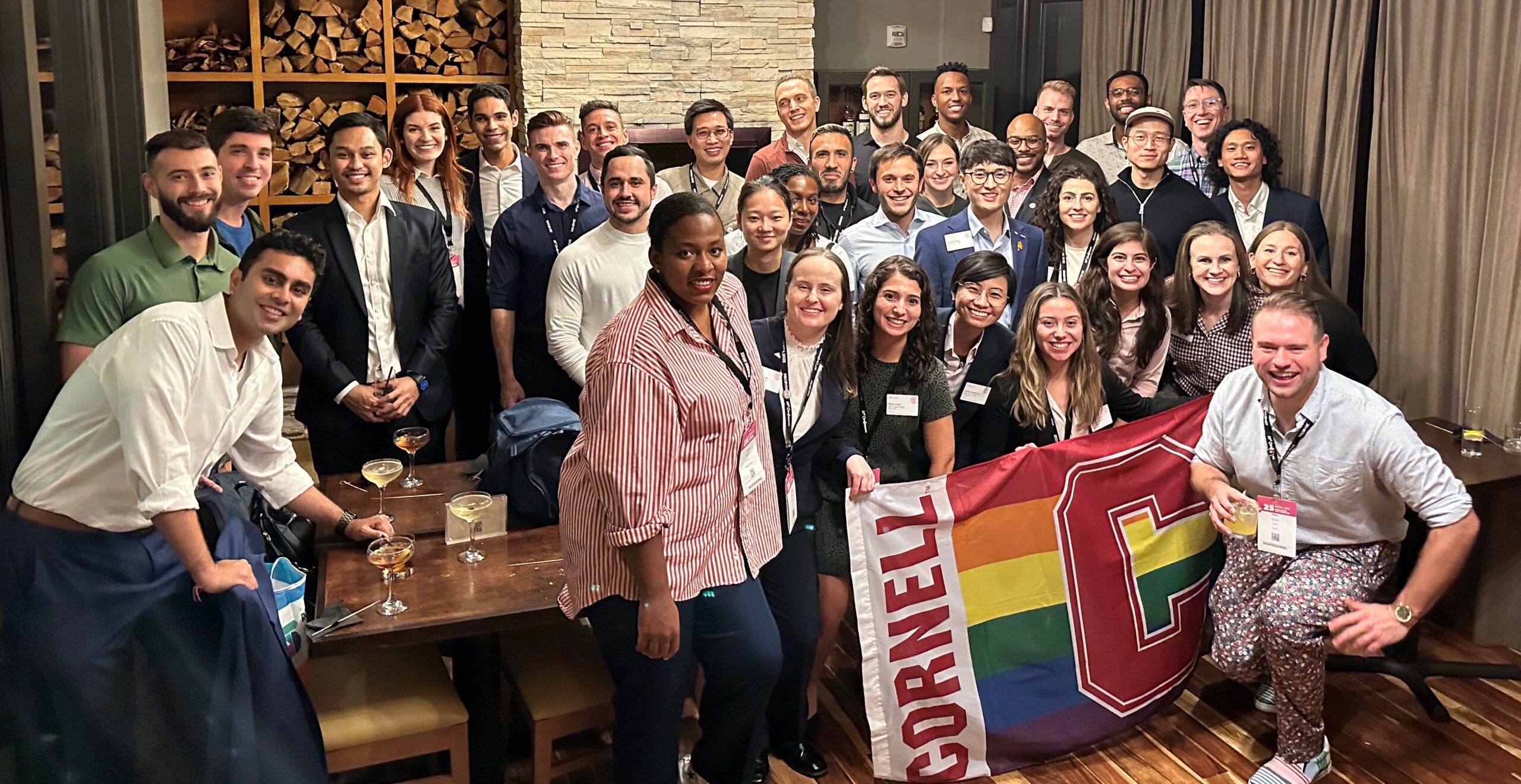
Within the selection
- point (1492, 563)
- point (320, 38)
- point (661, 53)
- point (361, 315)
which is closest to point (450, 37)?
point (320, 38)

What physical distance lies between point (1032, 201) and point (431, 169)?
7.53ft

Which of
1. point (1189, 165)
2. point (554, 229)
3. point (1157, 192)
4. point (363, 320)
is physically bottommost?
point (363, 320)

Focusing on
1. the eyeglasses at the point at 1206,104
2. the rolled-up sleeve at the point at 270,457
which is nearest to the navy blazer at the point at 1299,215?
the eyeglasses at the point at 1206,104

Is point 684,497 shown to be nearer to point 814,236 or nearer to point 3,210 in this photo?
point 3,210

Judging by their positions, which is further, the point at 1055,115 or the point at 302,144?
the point at 302,144

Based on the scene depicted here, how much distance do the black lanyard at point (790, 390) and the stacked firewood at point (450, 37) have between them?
12.6ft

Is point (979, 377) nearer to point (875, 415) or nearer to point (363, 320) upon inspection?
point (875, 415)

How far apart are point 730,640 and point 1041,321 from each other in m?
1.43

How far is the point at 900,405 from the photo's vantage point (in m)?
3.12

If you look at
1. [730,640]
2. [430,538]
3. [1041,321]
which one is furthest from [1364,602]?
[430,538]

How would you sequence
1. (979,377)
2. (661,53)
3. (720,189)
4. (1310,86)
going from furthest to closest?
(661,53)
(1310,86)
(720,189)
(979,377)

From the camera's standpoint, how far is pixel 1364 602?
9.82 feet

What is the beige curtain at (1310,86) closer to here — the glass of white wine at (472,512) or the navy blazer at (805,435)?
the navy blazer at (805,435)

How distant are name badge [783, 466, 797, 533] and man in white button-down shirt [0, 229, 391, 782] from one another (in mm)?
956
